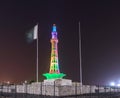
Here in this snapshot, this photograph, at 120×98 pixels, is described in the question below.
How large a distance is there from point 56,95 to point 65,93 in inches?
56.0

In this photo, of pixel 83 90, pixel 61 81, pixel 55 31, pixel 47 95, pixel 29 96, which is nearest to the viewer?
pixel 47 95

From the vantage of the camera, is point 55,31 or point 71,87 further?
point 55,31

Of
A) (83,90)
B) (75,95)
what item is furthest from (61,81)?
(75,95)

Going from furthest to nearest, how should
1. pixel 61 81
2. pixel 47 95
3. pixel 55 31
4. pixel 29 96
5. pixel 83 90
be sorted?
pixel 55 31 < pixel 61 81 < pixel 83 90 < pixel 29 96 < pixel 47 95

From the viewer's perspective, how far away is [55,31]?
58.1 metres

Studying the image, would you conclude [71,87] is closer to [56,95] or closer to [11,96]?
[56,95]

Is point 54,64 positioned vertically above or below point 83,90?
above

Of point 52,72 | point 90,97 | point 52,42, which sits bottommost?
point 90,97

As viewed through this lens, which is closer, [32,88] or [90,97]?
[90,97]

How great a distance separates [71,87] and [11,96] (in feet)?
18.6

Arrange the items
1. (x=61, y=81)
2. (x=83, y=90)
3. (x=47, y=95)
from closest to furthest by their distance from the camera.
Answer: (x=47, y=95), (x=83, y=90), (x=61, y=81)

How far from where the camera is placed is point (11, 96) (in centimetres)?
2692

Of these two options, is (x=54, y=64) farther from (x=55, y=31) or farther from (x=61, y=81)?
(x=61, y=81)

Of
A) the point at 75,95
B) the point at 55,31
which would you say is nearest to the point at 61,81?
the point at 75,95
